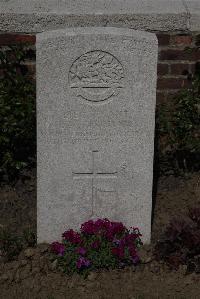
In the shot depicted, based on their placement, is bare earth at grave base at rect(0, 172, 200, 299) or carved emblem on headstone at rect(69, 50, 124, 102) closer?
carved emblem on headstone at rect(69, 50, 124, 102)

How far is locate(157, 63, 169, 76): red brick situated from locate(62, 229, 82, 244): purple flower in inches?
63.4

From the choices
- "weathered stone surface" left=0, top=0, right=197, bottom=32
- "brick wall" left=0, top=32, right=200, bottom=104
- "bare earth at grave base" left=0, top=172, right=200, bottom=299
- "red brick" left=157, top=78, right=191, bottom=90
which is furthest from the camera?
"red brick" left=157, top=78, right=191, bottom=90

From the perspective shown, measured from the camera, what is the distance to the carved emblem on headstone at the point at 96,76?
13.8 feet

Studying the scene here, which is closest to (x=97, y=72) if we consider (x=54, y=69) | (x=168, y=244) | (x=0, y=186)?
(x=54, y=69)

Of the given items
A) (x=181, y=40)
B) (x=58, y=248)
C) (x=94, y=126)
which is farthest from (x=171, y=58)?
(x=58, y=248)

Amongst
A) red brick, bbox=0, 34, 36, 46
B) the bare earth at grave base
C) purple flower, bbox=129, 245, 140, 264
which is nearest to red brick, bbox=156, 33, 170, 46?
red brick, bbox=0, 34, 36, 46

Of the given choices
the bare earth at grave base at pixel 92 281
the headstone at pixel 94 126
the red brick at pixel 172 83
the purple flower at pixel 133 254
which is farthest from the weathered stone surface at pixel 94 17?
the purple flower at pixel 133 254

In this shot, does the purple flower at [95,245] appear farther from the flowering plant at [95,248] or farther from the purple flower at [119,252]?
the purple flower at [119,252]

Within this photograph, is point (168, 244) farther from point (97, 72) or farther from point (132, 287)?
point (97, 72)

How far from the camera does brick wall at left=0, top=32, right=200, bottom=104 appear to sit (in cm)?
542

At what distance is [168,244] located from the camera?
455 cm

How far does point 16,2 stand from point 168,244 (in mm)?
2376

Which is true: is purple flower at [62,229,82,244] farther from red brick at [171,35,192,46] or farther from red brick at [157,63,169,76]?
red brick at [171,35,192,46]

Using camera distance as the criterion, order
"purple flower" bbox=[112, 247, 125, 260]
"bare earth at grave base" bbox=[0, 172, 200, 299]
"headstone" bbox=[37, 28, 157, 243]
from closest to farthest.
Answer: "headstone" bbox=[37, 28, 157, 243]
"bare earth at grave base" bbox=[0, 172, 200, 299]
"purple flower" bbox=[112, 247, 125, 260]
